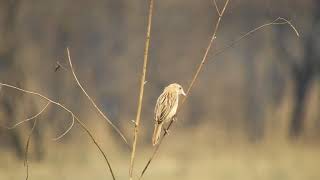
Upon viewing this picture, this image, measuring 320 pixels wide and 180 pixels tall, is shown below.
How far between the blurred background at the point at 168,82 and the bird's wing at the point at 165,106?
2.08 feet

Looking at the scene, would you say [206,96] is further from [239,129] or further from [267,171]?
[267,171]

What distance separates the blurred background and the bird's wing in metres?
0.63

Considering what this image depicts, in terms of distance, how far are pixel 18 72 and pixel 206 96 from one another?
2.68 feet

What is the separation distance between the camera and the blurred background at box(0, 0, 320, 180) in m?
2.24

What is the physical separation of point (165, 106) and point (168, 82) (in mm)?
682


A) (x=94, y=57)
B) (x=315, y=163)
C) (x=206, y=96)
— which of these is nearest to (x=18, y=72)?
(x=94, y=57)

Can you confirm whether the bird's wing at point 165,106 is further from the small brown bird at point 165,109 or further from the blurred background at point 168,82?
the blurred background at point 168,82

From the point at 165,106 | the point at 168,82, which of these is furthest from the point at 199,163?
the point at 165,106

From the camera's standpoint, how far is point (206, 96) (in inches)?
93.3

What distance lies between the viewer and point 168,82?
2.31 meters

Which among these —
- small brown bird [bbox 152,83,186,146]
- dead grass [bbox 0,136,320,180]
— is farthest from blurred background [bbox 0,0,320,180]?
small brown bird [bbox 152,83,186,146]

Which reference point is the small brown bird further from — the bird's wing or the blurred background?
the blurred background

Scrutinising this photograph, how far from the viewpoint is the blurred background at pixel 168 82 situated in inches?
88.4

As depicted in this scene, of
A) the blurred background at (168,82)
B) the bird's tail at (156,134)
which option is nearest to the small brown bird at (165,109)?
the bird's tail at (156,134)
